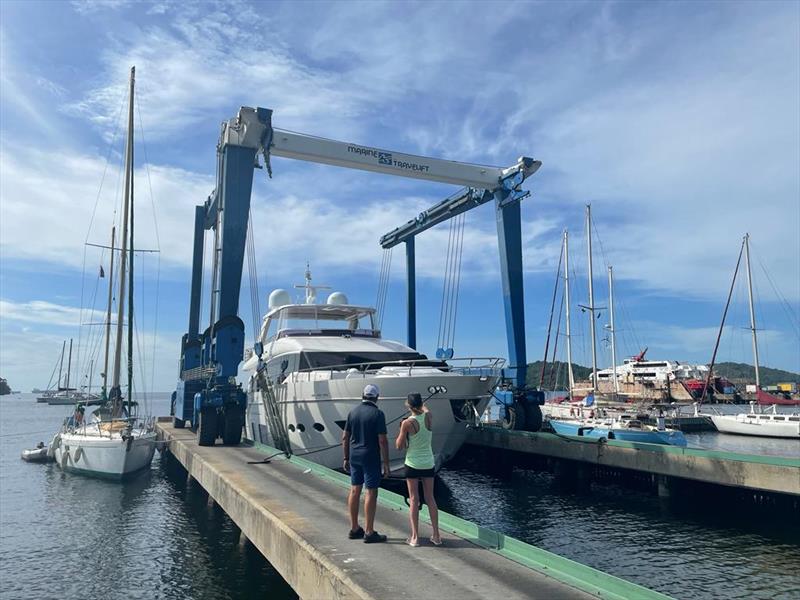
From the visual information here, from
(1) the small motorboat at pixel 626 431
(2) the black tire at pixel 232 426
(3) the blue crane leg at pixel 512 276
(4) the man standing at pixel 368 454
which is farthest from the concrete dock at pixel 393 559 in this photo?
(1) the small motorboat at pixel 626 431

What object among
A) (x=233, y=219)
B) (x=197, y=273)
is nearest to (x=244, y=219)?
(x=233, y=219)

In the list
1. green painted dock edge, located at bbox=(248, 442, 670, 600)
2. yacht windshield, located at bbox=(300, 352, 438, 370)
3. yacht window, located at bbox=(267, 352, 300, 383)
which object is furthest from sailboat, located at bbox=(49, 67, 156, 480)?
green painted dock edge, located at bbox=(248, 442, 670, 600)

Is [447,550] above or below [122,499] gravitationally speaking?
above

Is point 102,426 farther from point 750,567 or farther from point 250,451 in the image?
point 750,567

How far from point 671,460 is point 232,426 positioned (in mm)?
12508

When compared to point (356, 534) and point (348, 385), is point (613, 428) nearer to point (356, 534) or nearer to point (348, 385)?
point (348, 385)

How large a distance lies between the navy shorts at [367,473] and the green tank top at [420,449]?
1.24 ft

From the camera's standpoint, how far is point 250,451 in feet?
53.2

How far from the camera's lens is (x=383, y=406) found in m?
13.2

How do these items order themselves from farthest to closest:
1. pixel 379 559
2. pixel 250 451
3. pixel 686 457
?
pixel 250 451, pixel 686 457, pixel 379 559

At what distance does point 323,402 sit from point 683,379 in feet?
259

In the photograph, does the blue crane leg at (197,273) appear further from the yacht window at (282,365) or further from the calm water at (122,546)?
Result: the yacht window at (282,365)

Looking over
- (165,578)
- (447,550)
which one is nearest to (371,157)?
(165,578)

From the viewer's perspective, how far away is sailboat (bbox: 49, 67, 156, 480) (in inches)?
795
